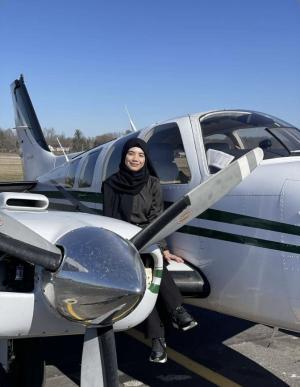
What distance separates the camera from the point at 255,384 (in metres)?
4.41

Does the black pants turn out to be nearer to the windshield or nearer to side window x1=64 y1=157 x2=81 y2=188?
the windshield

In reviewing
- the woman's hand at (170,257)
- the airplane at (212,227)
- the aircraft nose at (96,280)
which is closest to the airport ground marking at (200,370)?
the airplane at (212,227)

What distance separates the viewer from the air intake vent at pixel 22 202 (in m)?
3.83

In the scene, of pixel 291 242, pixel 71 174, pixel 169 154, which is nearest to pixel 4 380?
pixel 169 154

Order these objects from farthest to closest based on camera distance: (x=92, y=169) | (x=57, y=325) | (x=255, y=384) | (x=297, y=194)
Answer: (x=92, y=169), (x=255, y=384), (x=297, y=194), (x=57, y=325)

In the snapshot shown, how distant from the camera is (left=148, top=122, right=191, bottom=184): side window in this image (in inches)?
179

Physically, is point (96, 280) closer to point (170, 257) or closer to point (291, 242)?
point (291, 242)

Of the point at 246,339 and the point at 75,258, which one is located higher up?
the point at 75,258

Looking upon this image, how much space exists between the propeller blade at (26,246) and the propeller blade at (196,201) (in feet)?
2.00

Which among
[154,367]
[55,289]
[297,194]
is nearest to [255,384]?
[154,367]

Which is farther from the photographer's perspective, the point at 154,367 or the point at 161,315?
the point at 154,367

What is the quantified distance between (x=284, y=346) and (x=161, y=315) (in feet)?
6.44

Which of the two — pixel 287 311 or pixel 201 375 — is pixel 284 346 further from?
pixel 287 311

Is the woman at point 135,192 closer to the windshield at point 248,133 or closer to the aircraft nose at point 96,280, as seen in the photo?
the windshield at point 248,133
